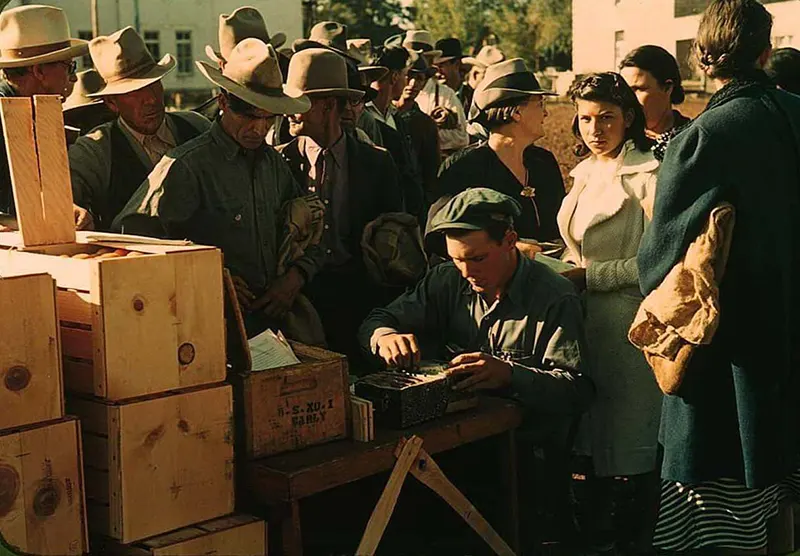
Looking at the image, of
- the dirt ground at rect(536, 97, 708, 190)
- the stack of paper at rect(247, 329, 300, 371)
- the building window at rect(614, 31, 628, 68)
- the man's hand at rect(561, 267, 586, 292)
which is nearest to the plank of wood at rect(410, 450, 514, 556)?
the stack of paper at rect(247, 329, 300, 371)

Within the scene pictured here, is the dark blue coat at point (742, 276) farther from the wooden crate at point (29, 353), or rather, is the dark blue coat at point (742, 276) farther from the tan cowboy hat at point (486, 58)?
the tan cowboy hat at point (486, 58)

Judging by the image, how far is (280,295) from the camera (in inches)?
190

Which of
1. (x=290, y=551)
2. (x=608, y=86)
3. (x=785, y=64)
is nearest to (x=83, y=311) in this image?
(x=290, y=551)

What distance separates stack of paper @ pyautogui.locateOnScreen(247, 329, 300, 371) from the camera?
3.91 m

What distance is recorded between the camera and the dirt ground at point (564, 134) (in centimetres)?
1831

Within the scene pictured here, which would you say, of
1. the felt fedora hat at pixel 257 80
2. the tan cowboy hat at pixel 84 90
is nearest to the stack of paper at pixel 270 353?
the felt fedora hat at pixel 257 80

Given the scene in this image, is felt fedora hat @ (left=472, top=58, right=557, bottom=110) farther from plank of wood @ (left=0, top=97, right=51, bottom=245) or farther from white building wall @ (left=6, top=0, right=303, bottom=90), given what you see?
white building wall @ (left=6, top=0, right=303, bottom=90)

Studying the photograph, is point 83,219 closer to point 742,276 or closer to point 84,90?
point 84,90

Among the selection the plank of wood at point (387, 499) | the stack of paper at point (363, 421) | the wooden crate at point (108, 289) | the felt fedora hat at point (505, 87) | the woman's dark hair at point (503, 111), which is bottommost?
the plank of wood at point (387, 499)

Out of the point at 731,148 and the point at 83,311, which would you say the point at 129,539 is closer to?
the point at 83,311

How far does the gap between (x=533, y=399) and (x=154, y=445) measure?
140cm

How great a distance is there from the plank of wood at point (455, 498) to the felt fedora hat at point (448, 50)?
769cm

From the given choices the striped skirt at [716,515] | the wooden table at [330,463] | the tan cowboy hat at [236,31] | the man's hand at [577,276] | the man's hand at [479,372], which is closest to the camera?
the wooden table at [330,463]

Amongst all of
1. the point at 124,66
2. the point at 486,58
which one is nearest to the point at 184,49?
the point at 486,58
